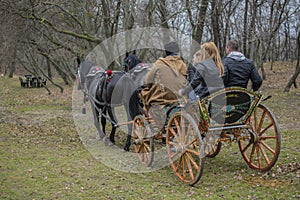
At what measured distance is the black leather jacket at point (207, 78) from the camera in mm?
5539

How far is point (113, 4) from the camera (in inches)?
575

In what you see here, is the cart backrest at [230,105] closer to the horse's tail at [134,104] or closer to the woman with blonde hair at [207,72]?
the woman with blonde hair at [207,72]

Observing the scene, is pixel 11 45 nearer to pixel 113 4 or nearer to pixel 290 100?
pixel 113 4

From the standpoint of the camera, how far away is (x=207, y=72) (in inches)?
Result: 218

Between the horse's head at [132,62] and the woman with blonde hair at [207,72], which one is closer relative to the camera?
the woman with blonde hair at [207,72]

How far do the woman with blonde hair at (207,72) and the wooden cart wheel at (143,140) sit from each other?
120 cm

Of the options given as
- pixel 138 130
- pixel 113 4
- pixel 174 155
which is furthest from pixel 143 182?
pixel 113 4

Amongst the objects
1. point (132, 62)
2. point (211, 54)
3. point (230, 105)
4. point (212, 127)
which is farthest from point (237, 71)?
point (132, 62)

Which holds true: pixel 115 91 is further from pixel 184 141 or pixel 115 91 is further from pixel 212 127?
pixel 212 127

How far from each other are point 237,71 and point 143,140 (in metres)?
2.20

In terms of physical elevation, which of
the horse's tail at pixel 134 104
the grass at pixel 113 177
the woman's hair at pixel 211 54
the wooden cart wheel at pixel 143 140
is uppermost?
the woman's hair at pixel 211 54

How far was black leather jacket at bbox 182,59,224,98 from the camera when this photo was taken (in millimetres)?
5539

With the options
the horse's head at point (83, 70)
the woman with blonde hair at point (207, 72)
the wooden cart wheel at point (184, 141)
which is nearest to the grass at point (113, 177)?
the wooden cart wheel at point (184, 141)

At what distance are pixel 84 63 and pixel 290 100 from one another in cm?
879
